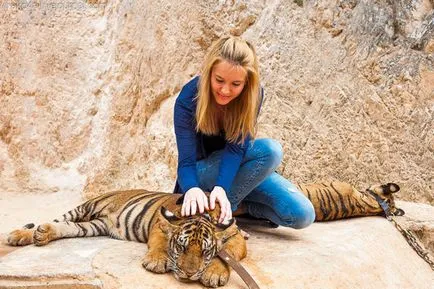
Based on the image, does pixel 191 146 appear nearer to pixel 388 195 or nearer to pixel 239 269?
pixel 239 269

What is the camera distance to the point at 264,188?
3768mm

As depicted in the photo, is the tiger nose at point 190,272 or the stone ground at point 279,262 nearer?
the tiger nose at point 190,272

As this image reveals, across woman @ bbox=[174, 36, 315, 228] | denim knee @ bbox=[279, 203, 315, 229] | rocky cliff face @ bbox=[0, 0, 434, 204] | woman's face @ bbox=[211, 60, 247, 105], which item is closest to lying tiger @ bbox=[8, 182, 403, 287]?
woman @ bbox=[174, 36, 315, 228]

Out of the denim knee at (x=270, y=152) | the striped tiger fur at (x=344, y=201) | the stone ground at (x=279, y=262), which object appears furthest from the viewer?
the striped tiger fur at (x=344, y=201)

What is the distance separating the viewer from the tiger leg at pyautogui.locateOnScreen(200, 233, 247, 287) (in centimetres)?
279

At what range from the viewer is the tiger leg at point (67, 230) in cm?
342

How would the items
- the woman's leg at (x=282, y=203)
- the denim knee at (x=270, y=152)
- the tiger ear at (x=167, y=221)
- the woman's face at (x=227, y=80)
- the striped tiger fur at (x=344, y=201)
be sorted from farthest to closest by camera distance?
1. the striped tiger fur at (x=344, y=201)
2. the woman's leg at (x=282, y=203)
3. the denim knee at (x=270, y=152)
4. the woman's face at (x=227, y=80)
5. the tiger ear at (x=167, y=221)

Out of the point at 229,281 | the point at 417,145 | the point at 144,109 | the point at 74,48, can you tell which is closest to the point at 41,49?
the point at 74,48

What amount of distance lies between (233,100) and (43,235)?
4.33 ft

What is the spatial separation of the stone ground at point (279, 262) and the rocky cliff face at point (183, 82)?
1.48m

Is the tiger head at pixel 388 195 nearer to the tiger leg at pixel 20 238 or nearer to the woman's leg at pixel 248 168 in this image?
the woman's leg at pixel 248 168

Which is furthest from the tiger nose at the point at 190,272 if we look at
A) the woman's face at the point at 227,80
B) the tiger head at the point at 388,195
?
the tiger head at the point at 388,195

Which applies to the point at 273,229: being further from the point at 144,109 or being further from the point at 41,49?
the point at 41,49

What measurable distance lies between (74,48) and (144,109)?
1675 millimetres
